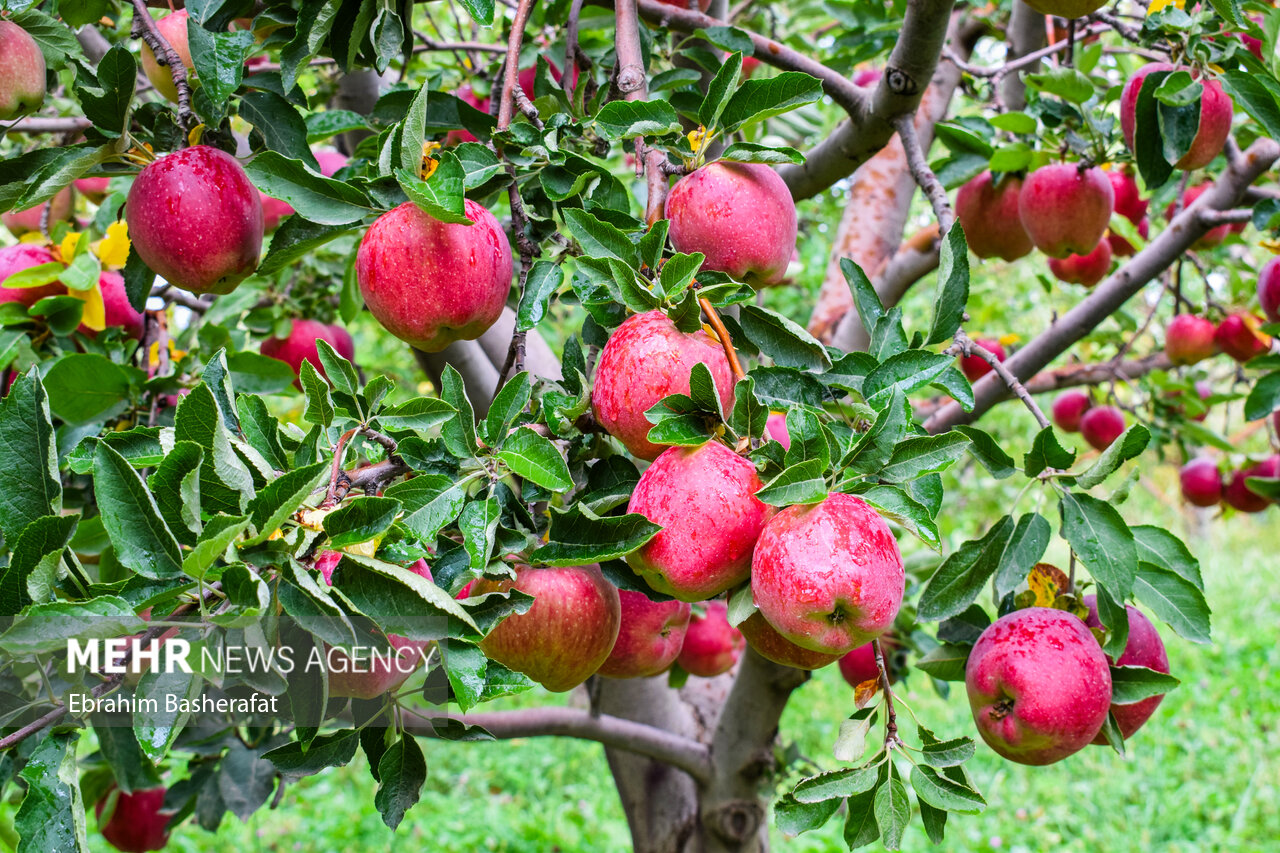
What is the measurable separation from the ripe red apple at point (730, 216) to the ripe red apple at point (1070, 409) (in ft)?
7.36

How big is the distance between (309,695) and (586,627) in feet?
0.83

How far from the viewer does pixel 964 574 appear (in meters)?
0.95

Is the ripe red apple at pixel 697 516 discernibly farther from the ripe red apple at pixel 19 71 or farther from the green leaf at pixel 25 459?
the ripe red apple at pixel 19 71

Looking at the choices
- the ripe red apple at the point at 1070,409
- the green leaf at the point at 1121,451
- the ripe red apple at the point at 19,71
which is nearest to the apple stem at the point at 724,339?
the green leaf at the point at 1121,451

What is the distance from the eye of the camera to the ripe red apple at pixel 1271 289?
1.82 metres

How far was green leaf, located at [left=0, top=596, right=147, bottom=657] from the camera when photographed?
23.8 inches

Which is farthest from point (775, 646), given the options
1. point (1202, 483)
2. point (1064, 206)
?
point (1202, 483)

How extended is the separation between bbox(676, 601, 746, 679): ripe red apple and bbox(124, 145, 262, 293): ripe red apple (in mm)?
1087

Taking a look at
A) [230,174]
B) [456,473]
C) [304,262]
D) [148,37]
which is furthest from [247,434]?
[304,262]

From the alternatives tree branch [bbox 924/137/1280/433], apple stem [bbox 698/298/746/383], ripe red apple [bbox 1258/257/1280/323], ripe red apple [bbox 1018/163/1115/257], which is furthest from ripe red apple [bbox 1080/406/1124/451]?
apple stem [bbox 698/298/746/383]

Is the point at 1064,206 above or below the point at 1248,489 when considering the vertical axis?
above

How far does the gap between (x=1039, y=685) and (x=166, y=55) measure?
3.75ft

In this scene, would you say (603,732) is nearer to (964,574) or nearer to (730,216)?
(964,574)

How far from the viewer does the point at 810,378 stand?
0.85 meters
